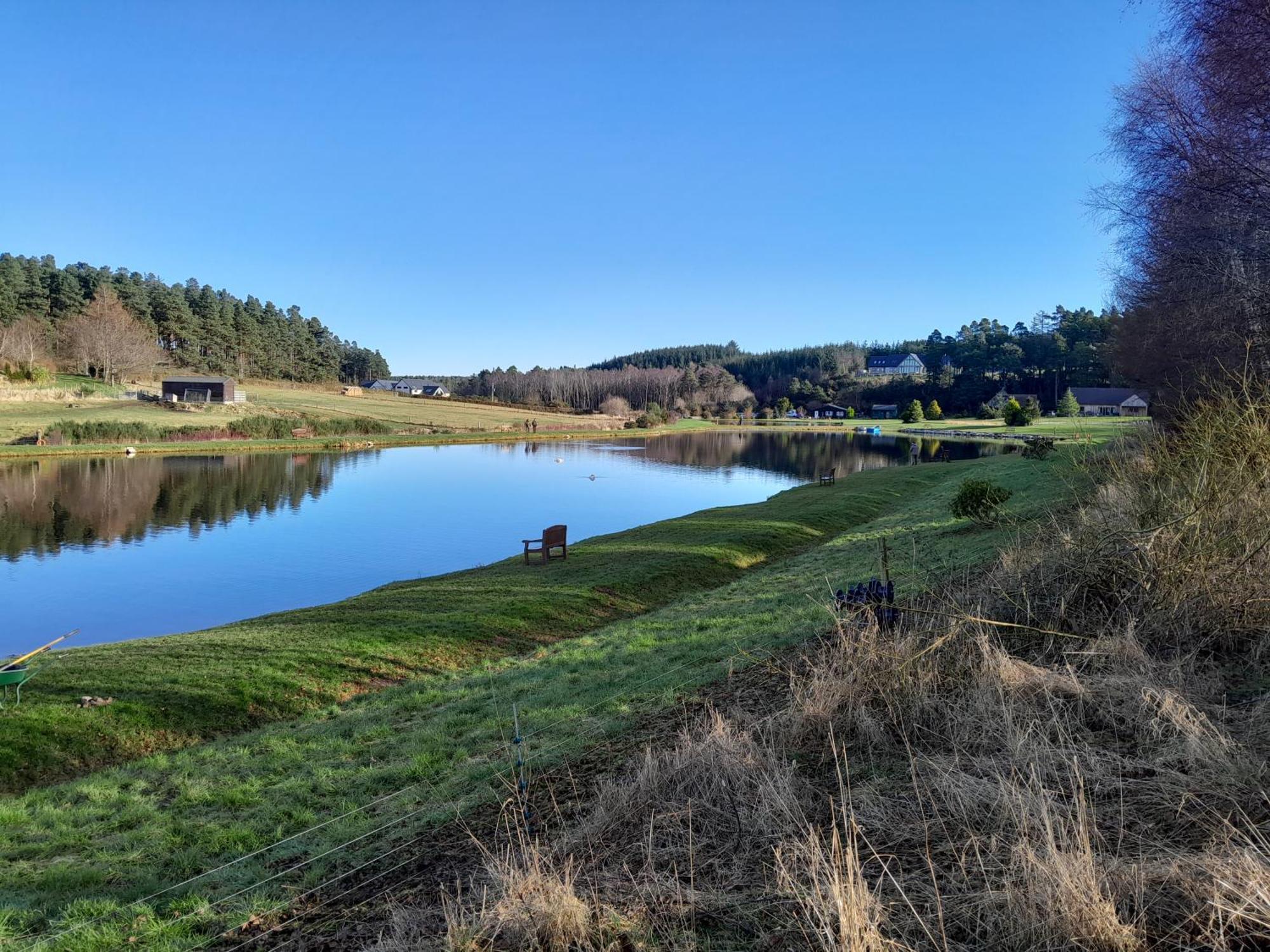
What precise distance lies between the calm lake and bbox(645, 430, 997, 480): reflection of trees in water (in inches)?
26.0

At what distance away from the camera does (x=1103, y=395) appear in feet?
320

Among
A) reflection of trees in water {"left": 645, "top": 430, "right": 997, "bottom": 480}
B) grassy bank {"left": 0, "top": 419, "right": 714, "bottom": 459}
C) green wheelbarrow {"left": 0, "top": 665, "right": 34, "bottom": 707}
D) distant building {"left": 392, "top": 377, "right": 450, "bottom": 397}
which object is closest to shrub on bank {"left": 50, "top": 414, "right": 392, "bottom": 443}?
grassy bank {"left": 0, "top": 419, "right": 714, "bottom": 459}

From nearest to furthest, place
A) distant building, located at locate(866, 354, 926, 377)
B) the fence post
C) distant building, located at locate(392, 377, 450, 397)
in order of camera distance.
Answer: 1. the fence post
2. distant building, located at locate(392, 377, 450, 397)
3. distant building, located at locate(866, 354, 926, 377)

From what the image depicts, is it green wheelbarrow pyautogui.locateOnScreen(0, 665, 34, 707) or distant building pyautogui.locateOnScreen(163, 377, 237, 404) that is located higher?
distant building pyautogui.locateOnScreen(163, 377, 237, 404)

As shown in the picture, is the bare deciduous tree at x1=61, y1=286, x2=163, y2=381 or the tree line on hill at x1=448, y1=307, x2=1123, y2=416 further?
the tree line on hill at x1=448, y1=307, x2=1123, y2=416

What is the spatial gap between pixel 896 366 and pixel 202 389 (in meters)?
140

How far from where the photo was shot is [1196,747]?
3.96 metres

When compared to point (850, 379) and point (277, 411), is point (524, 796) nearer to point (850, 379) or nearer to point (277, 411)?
point (277, 411)

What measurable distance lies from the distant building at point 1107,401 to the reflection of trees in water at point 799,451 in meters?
29.3

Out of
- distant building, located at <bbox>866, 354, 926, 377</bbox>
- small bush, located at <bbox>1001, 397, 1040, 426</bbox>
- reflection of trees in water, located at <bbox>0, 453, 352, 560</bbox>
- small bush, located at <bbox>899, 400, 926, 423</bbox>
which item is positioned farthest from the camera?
distant building, located at <bbox>866, 354, 926, 377</bbox>

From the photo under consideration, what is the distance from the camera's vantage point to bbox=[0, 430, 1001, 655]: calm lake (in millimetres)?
19188

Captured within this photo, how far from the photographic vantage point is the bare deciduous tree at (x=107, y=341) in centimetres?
8344

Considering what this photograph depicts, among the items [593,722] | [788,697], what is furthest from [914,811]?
[593,722]

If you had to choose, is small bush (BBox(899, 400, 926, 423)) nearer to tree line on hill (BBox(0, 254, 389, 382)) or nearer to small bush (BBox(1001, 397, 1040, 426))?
small bush (BBox(1001, 397, 1040, 426))
